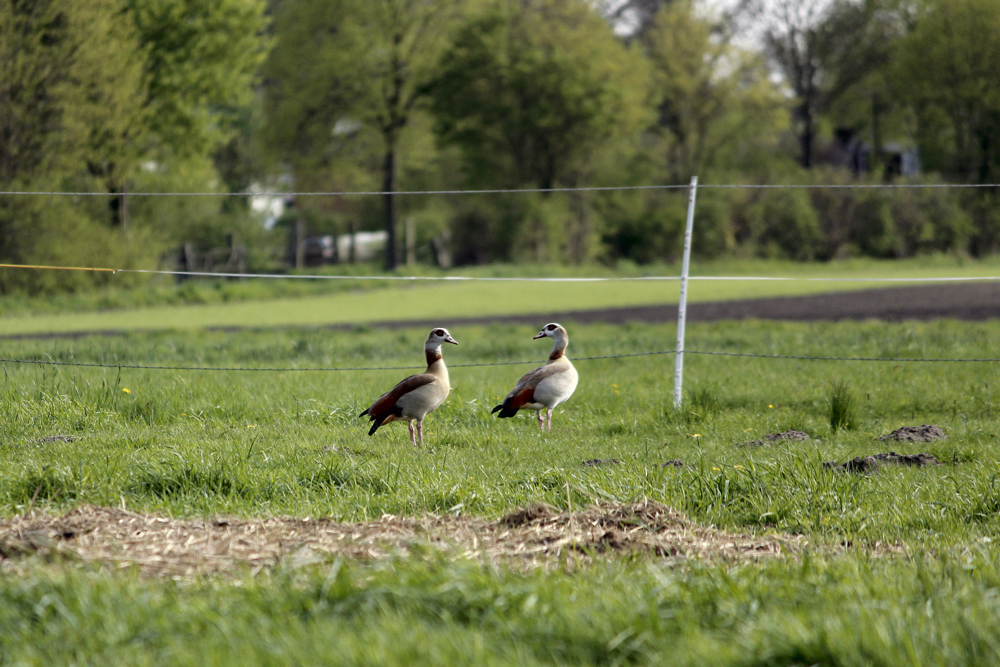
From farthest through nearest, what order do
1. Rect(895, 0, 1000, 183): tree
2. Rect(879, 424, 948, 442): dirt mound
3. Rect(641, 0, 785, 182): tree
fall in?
Rect(641, 0, 785, 182): tree
Rect(895, 0, 1000, 183): tree
Rect(879, 424, 948, 442): dirt mound

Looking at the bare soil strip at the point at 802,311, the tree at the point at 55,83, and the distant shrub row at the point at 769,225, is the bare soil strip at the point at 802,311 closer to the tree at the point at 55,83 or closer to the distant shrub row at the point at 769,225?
the tree at the point at 55,83

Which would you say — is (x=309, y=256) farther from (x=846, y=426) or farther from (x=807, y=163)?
(x=846, y=426)

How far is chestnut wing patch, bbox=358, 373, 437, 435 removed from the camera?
6.94 m

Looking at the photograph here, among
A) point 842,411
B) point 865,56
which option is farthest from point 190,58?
point 865,56

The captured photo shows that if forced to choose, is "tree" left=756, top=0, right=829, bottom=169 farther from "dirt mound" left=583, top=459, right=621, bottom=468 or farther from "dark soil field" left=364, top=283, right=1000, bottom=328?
"dirt mound" left=583, top=459, right=621, bottom=468

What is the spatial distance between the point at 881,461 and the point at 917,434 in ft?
3.70

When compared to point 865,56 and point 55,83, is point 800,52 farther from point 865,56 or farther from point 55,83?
point 55,83

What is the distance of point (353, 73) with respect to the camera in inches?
1435

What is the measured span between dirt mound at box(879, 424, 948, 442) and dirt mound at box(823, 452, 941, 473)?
561 millimetres

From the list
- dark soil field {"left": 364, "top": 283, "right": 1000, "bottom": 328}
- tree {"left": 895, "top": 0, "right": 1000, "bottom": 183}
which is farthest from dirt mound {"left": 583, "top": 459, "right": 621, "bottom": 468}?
tree {"left": 895, "top": 0, "right": 1000, "bottom": 183}

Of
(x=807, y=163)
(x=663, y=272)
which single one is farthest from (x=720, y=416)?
(x=807, y=163)

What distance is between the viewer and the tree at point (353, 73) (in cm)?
3634

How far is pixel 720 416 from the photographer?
8734 mm

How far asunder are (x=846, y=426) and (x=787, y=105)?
1596 inches
